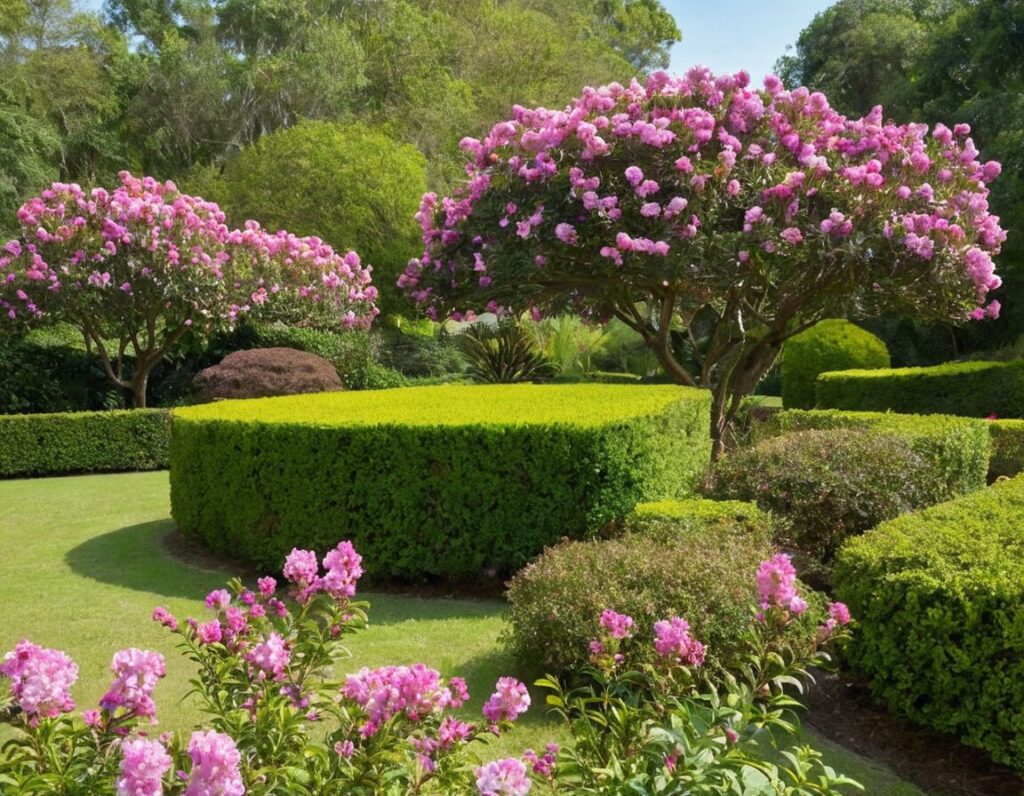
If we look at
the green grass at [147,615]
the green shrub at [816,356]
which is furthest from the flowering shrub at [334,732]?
the green shrub at [816,356]

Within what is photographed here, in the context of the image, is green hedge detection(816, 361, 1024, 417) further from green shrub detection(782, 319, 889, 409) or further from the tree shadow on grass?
the tree shadow on grass

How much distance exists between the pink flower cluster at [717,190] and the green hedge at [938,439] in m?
1.41

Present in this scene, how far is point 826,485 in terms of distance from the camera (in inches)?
236

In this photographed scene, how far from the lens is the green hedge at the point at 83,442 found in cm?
1219

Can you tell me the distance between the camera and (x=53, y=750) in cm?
185

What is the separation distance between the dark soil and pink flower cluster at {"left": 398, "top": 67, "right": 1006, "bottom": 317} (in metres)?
4.65

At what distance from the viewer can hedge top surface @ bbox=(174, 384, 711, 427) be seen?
19.0 ft

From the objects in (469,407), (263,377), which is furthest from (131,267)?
(469,407)

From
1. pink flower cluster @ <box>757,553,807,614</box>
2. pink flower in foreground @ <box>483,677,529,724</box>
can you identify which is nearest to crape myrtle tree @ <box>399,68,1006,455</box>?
pink flower cluster @ <box>757,553,807,614</box>

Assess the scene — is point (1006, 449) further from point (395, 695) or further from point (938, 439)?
point (395, 695)

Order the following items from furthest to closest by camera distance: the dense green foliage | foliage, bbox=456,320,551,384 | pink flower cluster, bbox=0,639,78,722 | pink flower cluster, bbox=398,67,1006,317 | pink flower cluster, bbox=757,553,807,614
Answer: foliage, bbox=456,320,551,384 < pink flower cluster, bbox=398,67,1006,317 < the dense green foliage < pink flower cluster, bbox=757,553,807,614 < pink flower cluster, bbox=0,639,78,722

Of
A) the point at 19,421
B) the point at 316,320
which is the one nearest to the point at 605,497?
the point at 19,421

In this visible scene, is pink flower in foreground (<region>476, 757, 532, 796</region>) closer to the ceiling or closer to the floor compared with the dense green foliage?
closer to the ceiling

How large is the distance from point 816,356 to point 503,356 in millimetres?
6213
